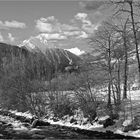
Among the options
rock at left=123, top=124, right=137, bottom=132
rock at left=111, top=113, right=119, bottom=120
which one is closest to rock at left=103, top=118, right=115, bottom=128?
rock at left=111, top=113, right=119, bottom=120

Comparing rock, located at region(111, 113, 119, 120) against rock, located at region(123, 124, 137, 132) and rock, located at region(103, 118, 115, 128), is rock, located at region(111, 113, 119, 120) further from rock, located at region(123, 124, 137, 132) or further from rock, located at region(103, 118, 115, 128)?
rock, located at region(123, 124, 137, 132)

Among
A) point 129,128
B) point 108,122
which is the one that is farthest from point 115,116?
point 129,128

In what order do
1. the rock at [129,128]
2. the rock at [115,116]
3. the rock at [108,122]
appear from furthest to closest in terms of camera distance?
the rock at [115,116] < the rock at [108,122] < the rock at [129,128]

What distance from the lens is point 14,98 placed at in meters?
53.2

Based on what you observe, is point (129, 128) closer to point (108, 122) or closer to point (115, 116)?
point (108, 122)

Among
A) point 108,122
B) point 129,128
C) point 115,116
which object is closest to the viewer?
point 129,128

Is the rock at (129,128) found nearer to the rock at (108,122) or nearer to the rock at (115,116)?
the rock at (108,122)

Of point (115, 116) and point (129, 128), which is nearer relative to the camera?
point (129, 128)

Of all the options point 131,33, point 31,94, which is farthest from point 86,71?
point 31,94

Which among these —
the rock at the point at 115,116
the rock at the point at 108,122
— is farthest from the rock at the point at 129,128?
the rock at the point at 115,116

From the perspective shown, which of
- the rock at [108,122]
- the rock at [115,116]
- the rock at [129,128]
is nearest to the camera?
the rock at [129,128]

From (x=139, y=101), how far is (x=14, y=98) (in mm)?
27398

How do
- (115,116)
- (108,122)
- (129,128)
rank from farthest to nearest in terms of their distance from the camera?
(115,116) < (108,122) < (129,128)

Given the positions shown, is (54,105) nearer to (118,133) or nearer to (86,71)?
(86,71)
